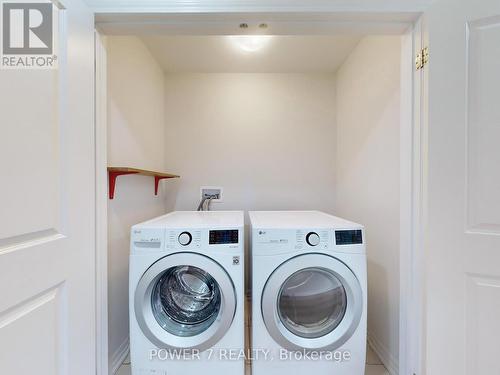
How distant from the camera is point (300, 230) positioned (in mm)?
1142

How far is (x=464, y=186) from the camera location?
2.85 feet

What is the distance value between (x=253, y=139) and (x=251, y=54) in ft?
2.38

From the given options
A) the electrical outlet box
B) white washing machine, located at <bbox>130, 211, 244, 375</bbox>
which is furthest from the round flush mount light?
white washing machine, located at <bbox>130, 211, 244, 375</bbox>

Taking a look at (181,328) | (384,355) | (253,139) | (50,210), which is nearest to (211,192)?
(253,139)

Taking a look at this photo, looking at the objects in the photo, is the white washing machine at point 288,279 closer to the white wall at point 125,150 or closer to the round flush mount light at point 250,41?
the white wall at point 125,150

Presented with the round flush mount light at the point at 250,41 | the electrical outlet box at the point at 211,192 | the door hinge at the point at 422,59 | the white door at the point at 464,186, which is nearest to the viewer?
the white door at the point at 464,186

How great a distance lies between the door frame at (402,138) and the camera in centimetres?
106

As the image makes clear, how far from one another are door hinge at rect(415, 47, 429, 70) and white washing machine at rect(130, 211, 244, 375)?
1.14 metres

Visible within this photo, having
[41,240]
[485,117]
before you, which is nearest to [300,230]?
[485,117]

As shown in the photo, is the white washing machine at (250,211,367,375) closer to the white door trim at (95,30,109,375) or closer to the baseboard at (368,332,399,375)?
the baseboard at (368,332,399,375)

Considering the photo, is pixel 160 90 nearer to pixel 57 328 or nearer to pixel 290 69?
pixel 290 69

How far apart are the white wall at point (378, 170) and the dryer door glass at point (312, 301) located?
370 millimetres

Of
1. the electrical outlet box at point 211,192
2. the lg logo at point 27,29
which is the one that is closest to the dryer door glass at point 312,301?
the electrical outlet box at point 211,192

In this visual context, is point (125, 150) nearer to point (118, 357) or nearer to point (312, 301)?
point (118, 357)
